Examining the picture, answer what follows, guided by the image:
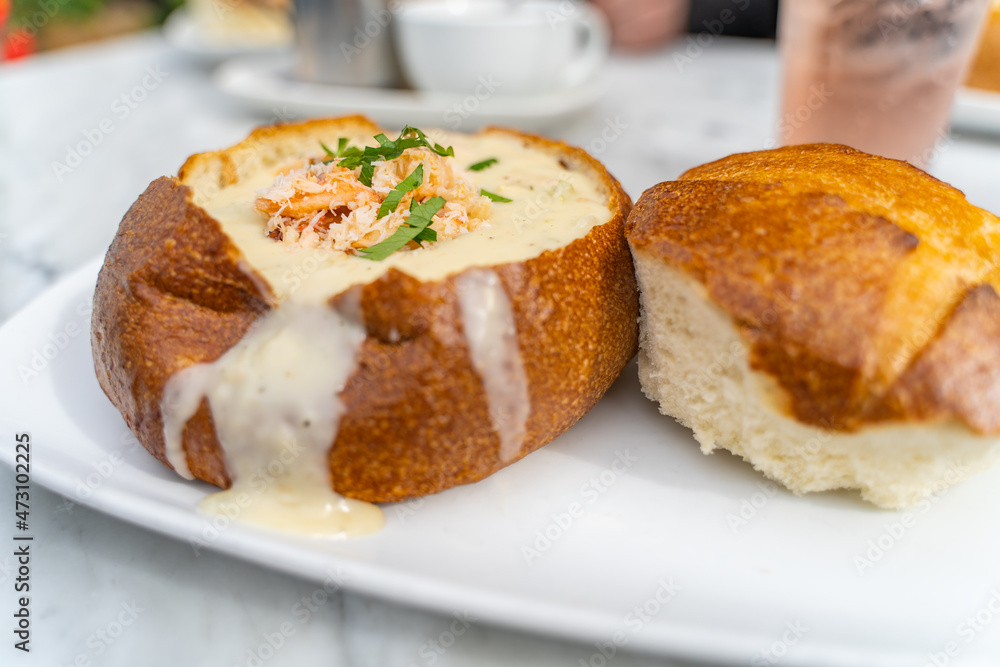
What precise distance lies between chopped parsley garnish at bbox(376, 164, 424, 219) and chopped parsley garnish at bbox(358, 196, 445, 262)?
0.03 metres

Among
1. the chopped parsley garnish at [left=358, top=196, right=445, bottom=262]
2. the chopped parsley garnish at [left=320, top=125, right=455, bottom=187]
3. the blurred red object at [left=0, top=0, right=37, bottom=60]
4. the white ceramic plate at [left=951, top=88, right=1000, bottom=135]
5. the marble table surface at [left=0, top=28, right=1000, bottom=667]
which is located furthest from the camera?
the blurred red object at [left=0, top=0, right=37, bottom=60]

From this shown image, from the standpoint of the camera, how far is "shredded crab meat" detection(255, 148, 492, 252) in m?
1.31

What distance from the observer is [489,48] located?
3014 millimetres

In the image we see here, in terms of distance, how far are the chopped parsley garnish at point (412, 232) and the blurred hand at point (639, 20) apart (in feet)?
11.4

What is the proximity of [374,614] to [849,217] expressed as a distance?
3.22 feet

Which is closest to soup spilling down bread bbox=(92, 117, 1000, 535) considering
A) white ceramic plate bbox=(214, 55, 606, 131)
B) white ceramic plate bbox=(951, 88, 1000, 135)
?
white ceramic plate bbox=(214, 55, 606, 131)

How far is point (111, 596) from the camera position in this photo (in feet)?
3.73

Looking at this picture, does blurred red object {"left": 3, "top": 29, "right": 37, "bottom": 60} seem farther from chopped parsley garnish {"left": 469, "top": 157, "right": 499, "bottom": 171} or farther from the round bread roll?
the round bread roll

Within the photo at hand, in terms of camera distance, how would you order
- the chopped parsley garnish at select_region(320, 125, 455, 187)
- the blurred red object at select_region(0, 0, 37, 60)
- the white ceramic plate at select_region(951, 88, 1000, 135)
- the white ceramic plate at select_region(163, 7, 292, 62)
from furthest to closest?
the blurred red object at select_region(0, 0, 37, 60) < the white ceramic plate at select_region(163, 7, 292, 62) < the white ceramic plate at select_region(951, 88, 1000, 135) < the chopped parsley garnish at select_region(320, 125, 455, 187)

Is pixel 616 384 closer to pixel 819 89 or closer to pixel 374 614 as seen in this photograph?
pixel 374 614

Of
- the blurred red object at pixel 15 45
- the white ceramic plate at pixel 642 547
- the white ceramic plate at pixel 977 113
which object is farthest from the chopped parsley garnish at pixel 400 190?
the blurred red object at pixel 15 45

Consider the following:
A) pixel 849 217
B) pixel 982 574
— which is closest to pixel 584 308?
pixel 849 217

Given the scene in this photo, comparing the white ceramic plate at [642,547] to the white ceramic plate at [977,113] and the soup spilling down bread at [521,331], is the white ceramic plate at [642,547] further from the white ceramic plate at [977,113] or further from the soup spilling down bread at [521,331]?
the white ceramic plate at [977,113]

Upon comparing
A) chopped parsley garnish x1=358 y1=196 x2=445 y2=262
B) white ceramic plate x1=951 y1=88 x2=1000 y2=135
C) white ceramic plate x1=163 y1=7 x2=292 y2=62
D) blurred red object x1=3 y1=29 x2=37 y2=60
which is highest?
chopped parsley garnish x1=358 y1=196 x2=445 y2=262
